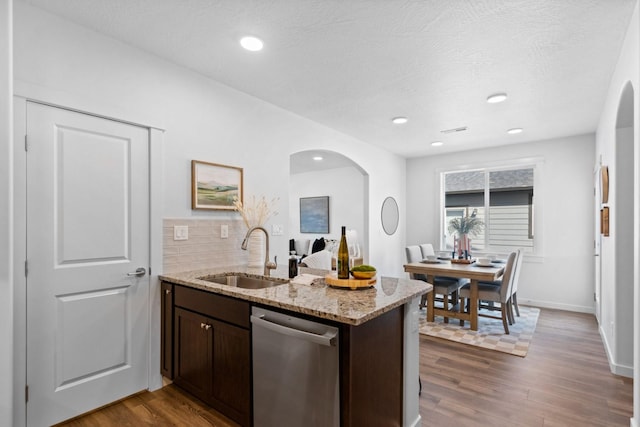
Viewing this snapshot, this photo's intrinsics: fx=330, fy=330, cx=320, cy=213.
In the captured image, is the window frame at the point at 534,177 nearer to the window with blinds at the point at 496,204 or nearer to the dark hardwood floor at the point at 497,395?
the window with blinds at the point at 496,204

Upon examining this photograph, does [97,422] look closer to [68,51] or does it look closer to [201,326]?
[201,326]

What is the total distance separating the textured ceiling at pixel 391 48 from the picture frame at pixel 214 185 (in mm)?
A: 782

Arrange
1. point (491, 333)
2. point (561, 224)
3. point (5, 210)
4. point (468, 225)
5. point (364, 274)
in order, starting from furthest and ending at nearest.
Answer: point (468, 225) < point (561, 224) < point (491, 333) < point (364, 274) < point (5, 210)

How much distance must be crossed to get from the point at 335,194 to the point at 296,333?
599cm

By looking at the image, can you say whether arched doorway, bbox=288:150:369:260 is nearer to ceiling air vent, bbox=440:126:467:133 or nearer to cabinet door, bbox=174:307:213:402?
ceiling air vent, bbox=440:126:467:133

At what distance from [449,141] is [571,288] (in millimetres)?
2761

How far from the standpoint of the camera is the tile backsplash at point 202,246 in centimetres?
256

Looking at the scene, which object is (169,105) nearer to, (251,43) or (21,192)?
(251,43)

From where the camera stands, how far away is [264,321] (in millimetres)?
1731

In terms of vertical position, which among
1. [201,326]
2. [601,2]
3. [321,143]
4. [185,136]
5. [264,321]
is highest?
[601,2]

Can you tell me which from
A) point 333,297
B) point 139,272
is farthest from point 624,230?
point 139,272

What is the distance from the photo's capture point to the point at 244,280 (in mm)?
2596

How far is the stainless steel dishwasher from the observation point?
58.6 inches

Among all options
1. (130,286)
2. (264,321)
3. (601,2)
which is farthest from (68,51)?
(601,2)
